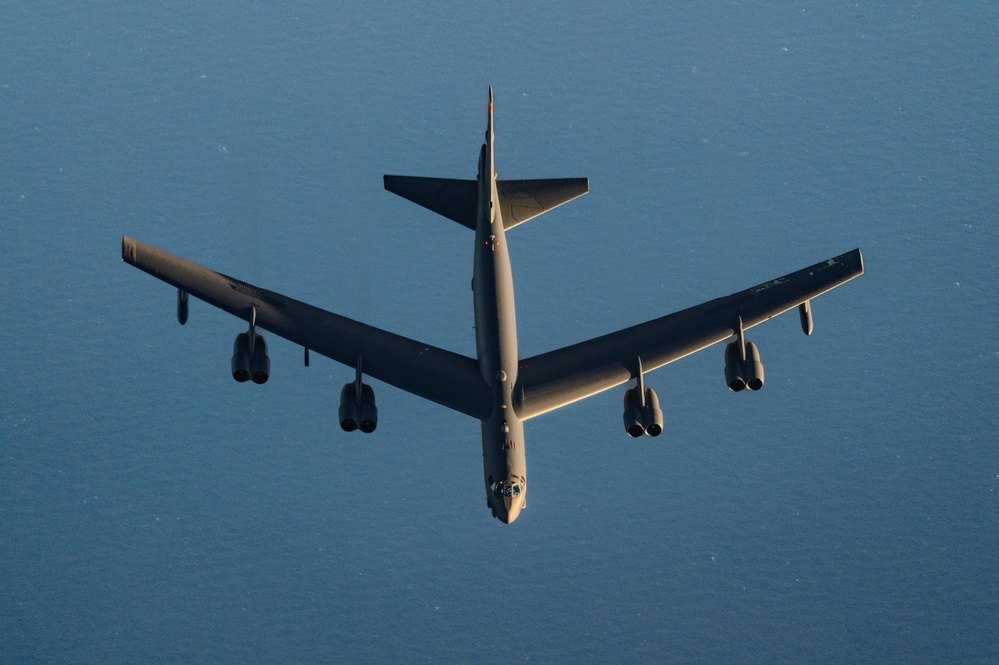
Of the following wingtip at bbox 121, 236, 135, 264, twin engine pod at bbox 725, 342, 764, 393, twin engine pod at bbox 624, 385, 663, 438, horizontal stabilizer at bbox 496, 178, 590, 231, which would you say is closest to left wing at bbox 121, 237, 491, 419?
wingtip at bbox 121, 236, 135, 264

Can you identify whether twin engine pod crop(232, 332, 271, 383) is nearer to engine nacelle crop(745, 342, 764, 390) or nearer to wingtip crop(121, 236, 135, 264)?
wingtip crop(121, 236, 135, 264)

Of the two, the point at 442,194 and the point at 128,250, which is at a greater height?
the point at 442,194

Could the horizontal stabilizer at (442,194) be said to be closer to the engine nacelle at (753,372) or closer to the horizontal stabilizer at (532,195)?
the horizontal stabilizer at (532,195)

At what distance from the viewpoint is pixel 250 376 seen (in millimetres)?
101562

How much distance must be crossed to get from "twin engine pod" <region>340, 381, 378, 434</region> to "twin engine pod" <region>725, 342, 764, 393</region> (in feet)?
65.4

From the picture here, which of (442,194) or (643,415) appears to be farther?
(442,194)

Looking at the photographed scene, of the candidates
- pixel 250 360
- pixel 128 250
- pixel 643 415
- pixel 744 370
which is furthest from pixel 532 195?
pixel 128 250

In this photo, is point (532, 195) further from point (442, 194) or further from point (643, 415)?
point (643, 415)

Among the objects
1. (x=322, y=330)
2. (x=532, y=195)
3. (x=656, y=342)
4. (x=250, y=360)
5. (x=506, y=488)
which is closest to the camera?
(x=506, y=488)

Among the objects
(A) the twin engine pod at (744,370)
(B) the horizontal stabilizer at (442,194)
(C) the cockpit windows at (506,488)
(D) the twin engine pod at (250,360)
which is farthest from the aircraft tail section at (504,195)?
(C) the cockpit windows at (506,488)

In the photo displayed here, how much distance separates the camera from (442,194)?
350 ft

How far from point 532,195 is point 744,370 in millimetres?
16201

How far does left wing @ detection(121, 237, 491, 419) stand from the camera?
328 ft

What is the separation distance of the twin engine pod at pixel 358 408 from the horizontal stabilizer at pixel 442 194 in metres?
12.5
